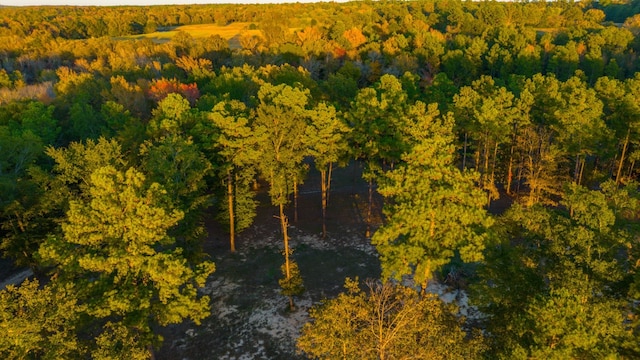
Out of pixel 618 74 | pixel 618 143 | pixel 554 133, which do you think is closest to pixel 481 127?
pixel 554 133

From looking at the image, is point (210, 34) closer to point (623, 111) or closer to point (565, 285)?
point (623, 111)

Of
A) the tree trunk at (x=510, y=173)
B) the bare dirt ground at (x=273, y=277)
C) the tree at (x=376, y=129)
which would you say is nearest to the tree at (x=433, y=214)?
the bare dirt ground at (x=273, y=277)

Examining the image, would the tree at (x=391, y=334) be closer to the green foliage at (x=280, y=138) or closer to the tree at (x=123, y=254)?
the tree at (x=123, y=254)

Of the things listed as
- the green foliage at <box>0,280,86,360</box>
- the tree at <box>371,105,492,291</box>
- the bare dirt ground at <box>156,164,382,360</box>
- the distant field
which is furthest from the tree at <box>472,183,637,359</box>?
the distant field

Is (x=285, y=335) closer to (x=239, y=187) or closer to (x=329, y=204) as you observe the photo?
(x=239, y=187)

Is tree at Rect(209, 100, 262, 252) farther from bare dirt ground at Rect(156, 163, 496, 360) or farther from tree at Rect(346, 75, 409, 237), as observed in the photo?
tree at Rect(346, 75, 409, 237)

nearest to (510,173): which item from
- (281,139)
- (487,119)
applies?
(487,119)
